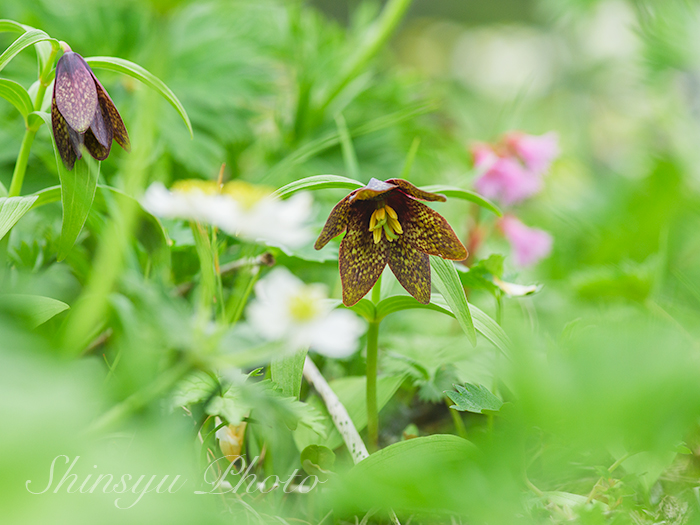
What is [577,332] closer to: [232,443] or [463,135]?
[232,443]

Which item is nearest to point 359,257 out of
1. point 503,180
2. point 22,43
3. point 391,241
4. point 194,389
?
point 391,241

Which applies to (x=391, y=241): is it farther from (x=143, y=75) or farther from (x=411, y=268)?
(x=143, y=75)

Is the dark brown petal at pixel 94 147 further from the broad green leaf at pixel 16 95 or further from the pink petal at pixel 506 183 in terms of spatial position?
the pink petal at pixel 506 183

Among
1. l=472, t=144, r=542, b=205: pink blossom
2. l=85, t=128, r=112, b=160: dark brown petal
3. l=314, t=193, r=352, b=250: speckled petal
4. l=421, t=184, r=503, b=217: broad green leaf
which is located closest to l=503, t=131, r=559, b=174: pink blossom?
l=472, t=144, r=542, b=205: pink blossom

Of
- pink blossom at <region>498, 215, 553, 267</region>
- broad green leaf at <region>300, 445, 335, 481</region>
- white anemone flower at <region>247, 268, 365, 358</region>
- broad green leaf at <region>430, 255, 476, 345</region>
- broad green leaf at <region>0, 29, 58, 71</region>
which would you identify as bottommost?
pink blossom at <region>498, 215, 553, 267</region>

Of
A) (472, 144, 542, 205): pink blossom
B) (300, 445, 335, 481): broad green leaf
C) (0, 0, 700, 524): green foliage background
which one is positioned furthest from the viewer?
(472, 144, 542, 205): pink blossom

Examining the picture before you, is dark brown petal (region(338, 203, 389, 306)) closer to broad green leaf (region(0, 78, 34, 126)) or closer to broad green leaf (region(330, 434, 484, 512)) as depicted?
broad green leaf (region(330, 434, 484, 512))

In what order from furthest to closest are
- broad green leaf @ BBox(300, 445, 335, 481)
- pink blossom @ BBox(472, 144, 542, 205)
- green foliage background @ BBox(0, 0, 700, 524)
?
pink blossom @ BBox(472, 144, 542, 205) → broad green leaf @ BBox(300, 445, 335, 481) → green foliage background @ BBox(0, 0, 700, 524)
